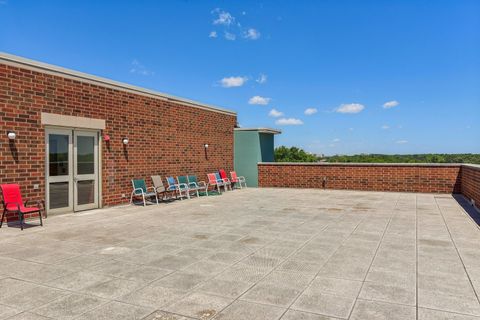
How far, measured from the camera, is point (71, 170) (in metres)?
8.78

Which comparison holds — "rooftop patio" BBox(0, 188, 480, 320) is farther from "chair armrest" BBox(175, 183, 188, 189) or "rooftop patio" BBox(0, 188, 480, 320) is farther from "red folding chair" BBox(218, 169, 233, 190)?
"red folding chair" BBox(218, 169, 233, 190)

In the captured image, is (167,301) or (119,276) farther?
(119,276)

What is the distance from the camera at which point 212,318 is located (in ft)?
9.95

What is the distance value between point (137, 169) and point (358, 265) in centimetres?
790

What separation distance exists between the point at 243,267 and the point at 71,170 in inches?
241

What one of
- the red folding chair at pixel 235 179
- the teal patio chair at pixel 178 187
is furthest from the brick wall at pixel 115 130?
the red folding chair at pixel 235 179

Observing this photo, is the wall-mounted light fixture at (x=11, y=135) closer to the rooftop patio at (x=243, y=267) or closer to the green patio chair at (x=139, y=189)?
the rooftop patio at (x=243, y=267)

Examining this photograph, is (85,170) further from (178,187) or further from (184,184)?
(184,184)

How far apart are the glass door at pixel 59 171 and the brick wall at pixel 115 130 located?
223 mm

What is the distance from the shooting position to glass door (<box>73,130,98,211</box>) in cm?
894

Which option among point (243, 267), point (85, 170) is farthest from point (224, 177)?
point (243, 267)

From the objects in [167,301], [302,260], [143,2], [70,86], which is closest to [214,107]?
[143,2]

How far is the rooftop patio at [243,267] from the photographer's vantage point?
3250 millimetres

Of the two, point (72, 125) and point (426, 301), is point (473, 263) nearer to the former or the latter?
point (426, 301)
